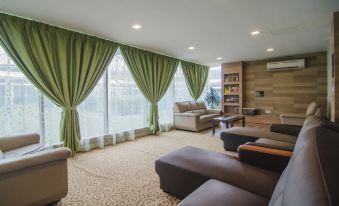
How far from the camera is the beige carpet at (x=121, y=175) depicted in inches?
82.7

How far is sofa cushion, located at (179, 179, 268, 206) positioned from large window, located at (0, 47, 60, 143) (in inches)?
121

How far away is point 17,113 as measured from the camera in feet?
9.84

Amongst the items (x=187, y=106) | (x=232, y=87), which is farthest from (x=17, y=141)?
(x=232, y=87)

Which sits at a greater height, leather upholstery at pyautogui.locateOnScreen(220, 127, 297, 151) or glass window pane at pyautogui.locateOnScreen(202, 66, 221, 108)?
glass window pane at pyautogui.locateOnScreen(202, 66, 221, 108)

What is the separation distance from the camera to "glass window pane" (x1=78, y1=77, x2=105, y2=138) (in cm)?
384

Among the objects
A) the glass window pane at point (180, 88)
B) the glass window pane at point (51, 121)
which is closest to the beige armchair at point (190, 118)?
the glass window pane at point (180, 88)

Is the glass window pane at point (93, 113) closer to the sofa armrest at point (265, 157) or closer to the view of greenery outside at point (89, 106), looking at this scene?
the view of greenery outside at point (89, 106)

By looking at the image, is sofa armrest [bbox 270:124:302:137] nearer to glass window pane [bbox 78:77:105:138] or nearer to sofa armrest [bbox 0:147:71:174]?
sofa armrest [bbox 0:147:71:174]

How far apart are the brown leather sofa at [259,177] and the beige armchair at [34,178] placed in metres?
1.05

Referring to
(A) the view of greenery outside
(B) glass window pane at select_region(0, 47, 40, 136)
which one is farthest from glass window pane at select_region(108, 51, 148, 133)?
(B) glass window pane at select_region(0, 47, 40, 136)

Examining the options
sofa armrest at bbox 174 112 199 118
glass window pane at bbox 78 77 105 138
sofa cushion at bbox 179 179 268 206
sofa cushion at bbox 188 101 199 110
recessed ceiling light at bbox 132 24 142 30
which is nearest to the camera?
sofa cushion at bbox 179 179 268 206

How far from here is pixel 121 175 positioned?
2693 millimetres

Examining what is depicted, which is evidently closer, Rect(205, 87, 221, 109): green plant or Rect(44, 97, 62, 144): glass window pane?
Rect(44, 97, 62, 144): glass window pane

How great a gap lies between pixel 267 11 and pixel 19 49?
151 inches
